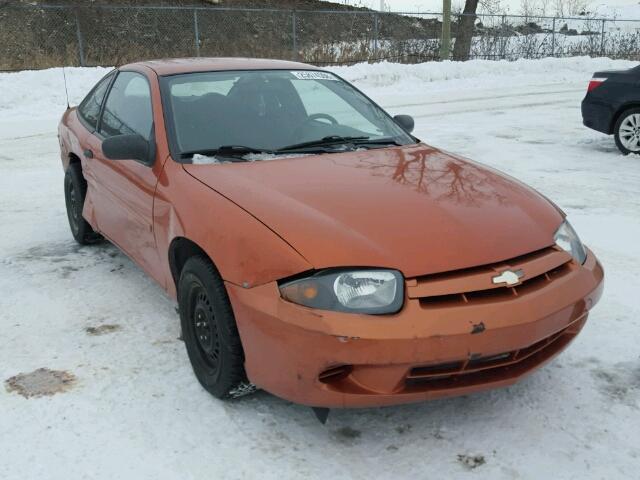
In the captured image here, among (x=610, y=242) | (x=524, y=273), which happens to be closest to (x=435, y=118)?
(x=610, y=242)

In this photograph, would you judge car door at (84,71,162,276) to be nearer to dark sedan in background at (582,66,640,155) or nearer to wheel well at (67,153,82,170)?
wheel well at (67,153,82,170)

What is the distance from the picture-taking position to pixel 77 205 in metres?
4.94

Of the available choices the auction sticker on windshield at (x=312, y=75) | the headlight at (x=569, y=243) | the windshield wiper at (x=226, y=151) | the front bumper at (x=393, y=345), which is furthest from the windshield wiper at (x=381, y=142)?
the front bumper at (x=393, y=345)

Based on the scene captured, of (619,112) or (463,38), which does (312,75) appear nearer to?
(619,112)

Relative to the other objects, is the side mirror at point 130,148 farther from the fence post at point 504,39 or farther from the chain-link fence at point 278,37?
the fence post at point 504,39

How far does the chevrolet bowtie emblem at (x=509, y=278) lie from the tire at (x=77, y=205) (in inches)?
134

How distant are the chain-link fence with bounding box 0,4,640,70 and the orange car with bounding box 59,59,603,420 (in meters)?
16.3

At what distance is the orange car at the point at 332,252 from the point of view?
239cm

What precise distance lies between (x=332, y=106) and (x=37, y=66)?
16.3m

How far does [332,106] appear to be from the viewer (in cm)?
417

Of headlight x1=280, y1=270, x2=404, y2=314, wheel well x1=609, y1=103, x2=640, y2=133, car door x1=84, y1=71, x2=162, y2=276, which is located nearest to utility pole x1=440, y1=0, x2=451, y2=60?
wheel well x1=609, y1=103, x2=640, y2=133

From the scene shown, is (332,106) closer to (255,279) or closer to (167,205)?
(167,205)

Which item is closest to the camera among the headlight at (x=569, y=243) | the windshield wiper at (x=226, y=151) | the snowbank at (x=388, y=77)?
the headlight at (x=569, y=243)

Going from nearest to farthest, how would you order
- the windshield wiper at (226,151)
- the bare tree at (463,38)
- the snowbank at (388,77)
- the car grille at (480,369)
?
the car grille at (480,369) < the windshield wiper at (226,151) < the snowbank at (388,77) < the bare tree at (463,38)
